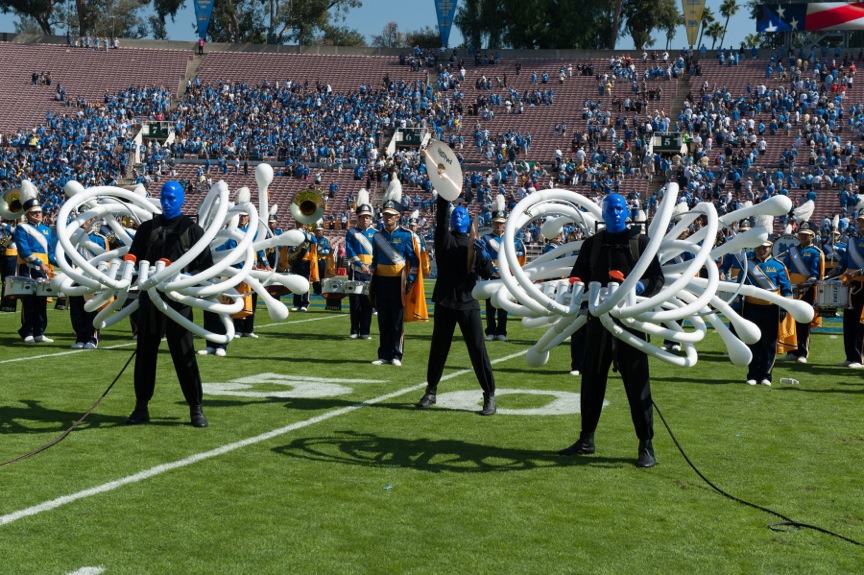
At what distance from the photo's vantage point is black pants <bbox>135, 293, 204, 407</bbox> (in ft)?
28.4

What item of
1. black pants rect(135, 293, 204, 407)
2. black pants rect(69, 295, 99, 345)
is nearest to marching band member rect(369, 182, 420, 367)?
black pants rect(69, 295, 99, 345)

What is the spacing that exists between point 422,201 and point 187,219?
116 feet

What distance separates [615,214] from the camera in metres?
7.72

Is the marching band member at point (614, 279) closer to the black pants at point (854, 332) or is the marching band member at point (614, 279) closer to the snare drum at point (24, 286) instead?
the black pants at point (854, 332)

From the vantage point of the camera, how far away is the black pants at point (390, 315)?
13508 millimetres

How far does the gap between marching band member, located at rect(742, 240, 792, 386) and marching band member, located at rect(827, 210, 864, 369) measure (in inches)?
43.6

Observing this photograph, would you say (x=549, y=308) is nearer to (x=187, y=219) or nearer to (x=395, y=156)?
(x=187, y=219)

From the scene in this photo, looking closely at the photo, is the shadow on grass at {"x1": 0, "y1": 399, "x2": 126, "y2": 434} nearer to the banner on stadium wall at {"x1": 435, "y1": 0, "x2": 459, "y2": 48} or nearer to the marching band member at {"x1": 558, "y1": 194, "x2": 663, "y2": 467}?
the marching band member at {"x1": 558, "y1": 194, "x2": 663, "y2": 467}

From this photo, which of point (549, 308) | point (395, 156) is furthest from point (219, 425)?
point (395, 156)

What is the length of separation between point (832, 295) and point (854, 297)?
0.29 metres

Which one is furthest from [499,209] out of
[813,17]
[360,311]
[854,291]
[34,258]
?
[813,17]

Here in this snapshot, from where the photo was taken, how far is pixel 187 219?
891 cm

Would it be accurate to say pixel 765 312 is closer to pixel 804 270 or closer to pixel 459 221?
pixel 804 270

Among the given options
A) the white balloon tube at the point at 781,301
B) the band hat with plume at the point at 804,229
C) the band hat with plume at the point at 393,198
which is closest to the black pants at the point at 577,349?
the band hat with plume at the point at 393,198
